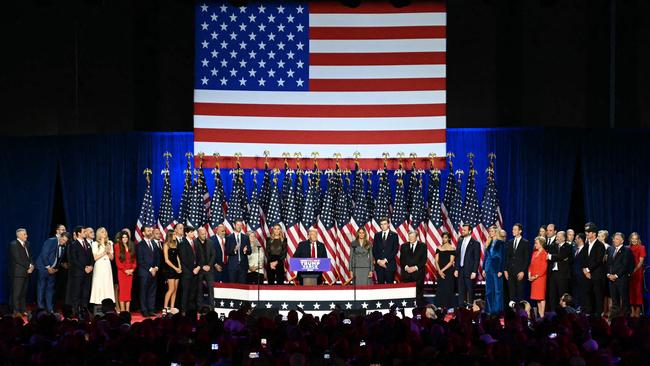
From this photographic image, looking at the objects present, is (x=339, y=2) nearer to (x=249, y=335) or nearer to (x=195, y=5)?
(x=195, y=5)

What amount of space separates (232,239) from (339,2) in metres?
5.73

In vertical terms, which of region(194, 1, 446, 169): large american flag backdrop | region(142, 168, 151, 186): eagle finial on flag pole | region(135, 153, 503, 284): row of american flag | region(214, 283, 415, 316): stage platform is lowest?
region(214, 283, 415, 316): stage platform

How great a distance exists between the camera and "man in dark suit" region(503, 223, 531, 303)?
19.1m

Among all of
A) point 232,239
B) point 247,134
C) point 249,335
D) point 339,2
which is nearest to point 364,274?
point 232,239

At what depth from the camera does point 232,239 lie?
19.8m

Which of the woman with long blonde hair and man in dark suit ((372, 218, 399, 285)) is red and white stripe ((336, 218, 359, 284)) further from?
the woman with long blonde hair

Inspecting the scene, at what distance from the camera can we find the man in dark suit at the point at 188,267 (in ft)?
63.6

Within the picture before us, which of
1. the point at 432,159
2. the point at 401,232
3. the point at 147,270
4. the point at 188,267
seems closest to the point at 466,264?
the point at 401,232

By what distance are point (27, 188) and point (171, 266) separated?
3.63 m

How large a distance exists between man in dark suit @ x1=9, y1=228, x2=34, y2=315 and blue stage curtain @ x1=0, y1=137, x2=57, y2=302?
Answer: 1516 millimetres

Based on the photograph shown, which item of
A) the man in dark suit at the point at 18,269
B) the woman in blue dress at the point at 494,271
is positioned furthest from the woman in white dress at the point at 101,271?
the woman in blue dress at the point at 494,271

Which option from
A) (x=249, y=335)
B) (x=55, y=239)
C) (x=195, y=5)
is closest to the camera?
(x=249, y=335)

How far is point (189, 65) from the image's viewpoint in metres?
22.4

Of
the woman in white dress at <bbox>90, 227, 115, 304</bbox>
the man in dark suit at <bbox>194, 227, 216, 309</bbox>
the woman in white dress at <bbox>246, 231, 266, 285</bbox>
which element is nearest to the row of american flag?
the woman in white dress at <bbox>246, 231, 266, 285</bbox>
